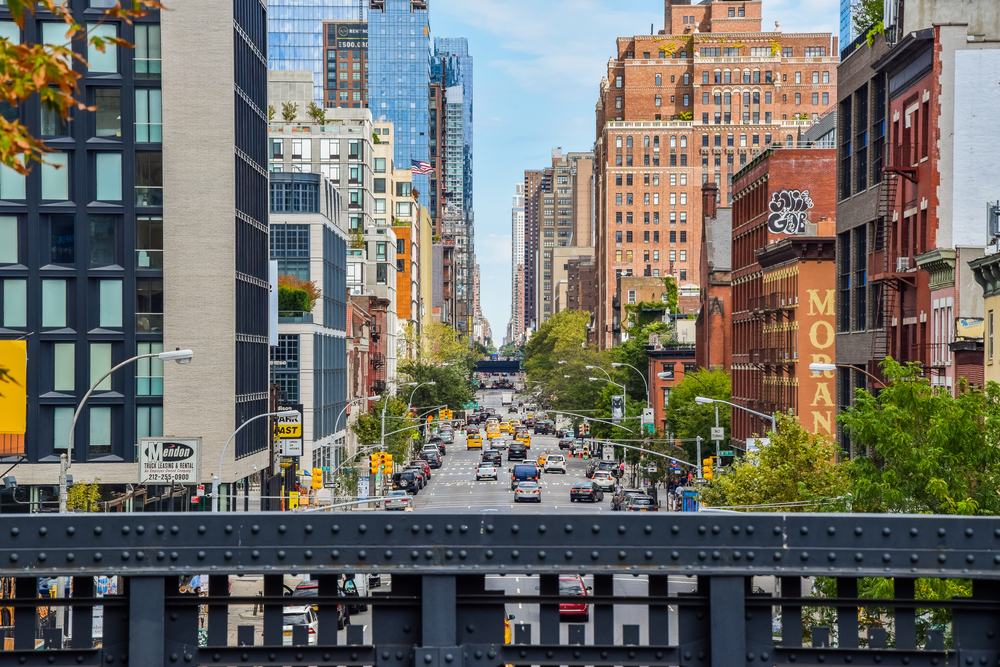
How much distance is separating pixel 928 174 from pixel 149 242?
3506cm

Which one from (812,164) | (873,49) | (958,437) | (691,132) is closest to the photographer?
(958,437)

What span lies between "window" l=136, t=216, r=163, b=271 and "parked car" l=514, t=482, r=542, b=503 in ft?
84.7

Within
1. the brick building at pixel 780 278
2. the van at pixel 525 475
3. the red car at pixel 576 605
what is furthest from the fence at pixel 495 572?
the van at pixel 525 475

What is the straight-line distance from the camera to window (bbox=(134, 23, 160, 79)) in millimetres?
57594

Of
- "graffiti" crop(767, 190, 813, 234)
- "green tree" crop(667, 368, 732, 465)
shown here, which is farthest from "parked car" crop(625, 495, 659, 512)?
"graffiti" crop(767, 190, 813, 234)

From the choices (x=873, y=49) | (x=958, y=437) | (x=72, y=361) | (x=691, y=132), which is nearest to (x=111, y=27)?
(x=72, y=361)

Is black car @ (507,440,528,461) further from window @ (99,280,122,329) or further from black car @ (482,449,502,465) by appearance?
window @ (99,280,122,329)

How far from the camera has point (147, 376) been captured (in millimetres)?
57906

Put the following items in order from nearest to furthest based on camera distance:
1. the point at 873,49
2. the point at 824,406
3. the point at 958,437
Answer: the point at 958,437 → the point at 873,49 → the point at 824,406

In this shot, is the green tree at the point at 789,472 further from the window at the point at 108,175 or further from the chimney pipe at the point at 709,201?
the chimney pipe at the point at 709,201

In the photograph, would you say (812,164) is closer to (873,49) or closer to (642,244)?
(873,49)

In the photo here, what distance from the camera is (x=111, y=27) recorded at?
190 feet

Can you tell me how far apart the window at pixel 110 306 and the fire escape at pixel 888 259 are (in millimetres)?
34148

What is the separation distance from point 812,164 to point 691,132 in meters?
106
